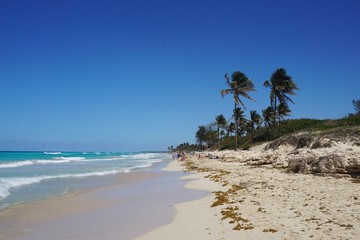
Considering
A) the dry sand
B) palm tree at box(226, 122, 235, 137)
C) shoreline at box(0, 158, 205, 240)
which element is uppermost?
palm tree at box(226, 122, 235, 137)

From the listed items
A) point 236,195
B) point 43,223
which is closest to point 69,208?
point 43,223

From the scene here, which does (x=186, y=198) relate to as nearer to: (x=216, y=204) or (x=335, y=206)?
(x=216, y=204)

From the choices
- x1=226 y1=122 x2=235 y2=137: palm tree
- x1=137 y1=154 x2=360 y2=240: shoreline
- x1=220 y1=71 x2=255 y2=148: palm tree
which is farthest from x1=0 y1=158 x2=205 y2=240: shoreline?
x1=226 y1=122 x2=235 y2=137: palm tree

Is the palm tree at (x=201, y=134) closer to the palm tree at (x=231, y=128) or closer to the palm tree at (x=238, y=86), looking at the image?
the palm tree at (x=231, y=128)

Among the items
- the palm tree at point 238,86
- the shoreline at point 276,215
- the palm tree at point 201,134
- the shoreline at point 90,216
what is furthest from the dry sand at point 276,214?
the palm tree at point 201,134

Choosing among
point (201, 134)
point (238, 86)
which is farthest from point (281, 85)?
point (201, 134)

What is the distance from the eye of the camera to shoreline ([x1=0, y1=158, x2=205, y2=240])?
803cm

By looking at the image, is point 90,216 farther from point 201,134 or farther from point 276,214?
point 201,134

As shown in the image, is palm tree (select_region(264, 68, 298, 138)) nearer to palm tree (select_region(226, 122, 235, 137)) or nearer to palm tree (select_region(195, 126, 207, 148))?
palm tree (select_region(226, 122, 235, 137))

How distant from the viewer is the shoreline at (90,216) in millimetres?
8031

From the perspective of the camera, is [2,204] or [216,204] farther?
[2,204]

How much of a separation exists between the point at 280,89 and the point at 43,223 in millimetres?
43705

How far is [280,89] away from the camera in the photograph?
4781 cm

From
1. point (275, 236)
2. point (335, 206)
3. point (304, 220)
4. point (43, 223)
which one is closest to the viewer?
point (275, 236)
